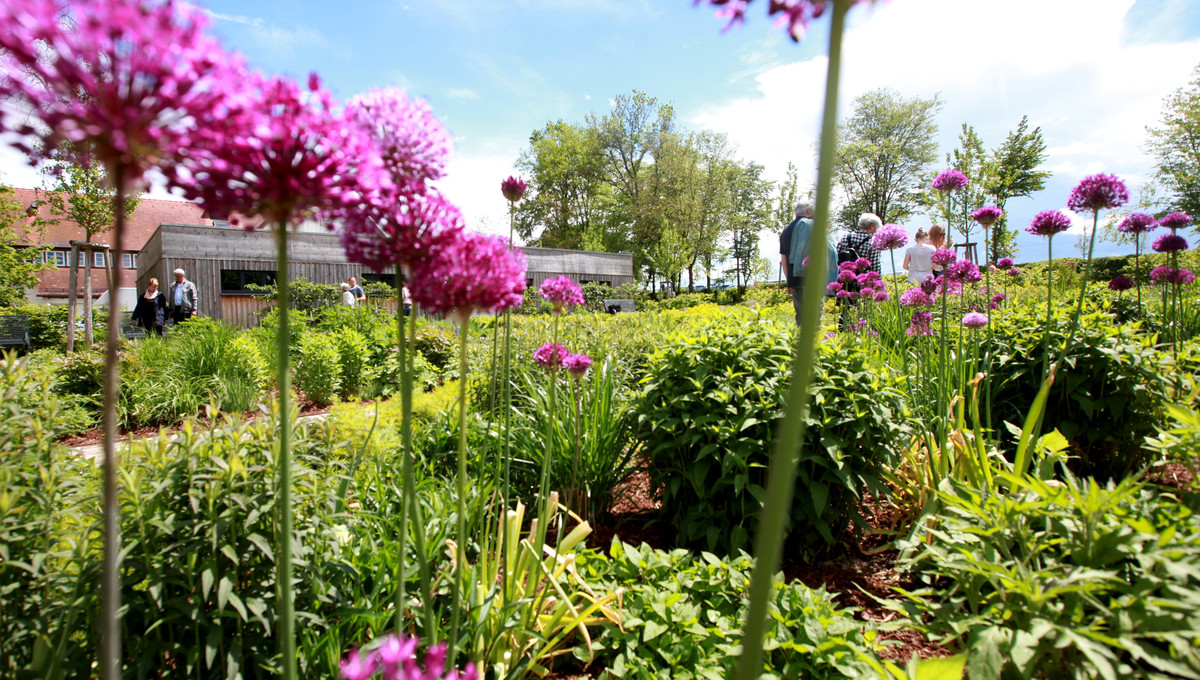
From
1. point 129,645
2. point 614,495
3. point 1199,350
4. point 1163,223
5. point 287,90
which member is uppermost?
point 1163,223

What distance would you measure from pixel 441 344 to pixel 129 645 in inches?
281

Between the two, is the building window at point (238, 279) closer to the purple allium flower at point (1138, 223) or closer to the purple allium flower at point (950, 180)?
the purple allium flower at point (950, 180)

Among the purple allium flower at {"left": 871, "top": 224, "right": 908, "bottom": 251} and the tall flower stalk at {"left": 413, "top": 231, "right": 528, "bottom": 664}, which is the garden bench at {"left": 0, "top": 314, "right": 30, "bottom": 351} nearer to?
the tall flower stalk at {"left": 413, "top": 231, "right": 528, "bottom": 664}

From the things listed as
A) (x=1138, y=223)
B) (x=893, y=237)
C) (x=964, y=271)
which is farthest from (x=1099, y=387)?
(x=893, y=237)

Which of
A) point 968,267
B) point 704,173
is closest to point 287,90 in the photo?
point 968,267

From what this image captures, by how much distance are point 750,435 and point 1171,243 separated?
3.65m

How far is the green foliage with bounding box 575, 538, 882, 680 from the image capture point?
1574 millimetres

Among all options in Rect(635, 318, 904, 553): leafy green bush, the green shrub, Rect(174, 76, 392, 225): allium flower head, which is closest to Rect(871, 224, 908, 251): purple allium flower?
Rect(635, 318, 904, 553): leafy green bush

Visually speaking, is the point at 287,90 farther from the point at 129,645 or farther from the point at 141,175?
the point at 129,645

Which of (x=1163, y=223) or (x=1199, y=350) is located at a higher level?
(x=1163, y=223)

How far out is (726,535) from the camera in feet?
8.21

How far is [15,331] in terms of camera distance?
409 inches

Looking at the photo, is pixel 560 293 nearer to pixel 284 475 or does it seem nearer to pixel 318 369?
pixel 284 475

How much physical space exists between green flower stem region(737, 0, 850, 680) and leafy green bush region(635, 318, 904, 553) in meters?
1.82
